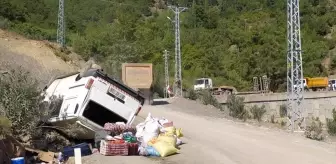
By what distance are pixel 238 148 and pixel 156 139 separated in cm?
276

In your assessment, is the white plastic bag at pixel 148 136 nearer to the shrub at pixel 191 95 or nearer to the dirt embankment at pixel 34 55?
the dirt embankment at pixel 34 55

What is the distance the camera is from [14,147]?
9.73 meters

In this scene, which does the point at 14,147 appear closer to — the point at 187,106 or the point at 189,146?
the point at 189,146

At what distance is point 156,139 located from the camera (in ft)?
39.8

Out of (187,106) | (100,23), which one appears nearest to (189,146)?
(187,106)

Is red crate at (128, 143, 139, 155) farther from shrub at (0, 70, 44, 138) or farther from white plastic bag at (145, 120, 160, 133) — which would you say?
shrub at (0, 70, 44, 138)

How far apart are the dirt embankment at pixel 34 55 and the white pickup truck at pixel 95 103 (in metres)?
16.2

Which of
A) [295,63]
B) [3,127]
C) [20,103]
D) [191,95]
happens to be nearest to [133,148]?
[20,103]

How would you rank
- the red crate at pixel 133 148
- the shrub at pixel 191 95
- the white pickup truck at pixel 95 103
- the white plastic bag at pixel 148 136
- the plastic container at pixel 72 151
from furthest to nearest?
1. the shrub at pixel 191 95
2. the white plastic bag at pixel 148 136
3. the white pickup truck at pixel 95 103
4. the red crate at pixel 133 148
5. the plastic container at pixel 72 151

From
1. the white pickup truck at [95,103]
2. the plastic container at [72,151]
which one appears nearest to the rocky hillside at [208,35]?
the white pickup truck at [95,103]

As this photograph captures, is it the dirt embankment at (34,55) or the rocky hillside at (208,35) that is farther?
the rocky hillside at (208,35)

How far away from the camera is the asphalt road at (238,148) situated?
1149 centimetres

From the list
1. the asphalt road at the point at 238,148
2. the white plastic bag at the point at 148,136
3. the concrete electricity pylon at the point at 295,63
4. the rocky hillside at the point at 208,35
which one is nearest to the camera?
the asphalt road at the point at 238,148

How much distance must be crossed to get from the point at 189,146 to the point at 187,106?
14016mm
